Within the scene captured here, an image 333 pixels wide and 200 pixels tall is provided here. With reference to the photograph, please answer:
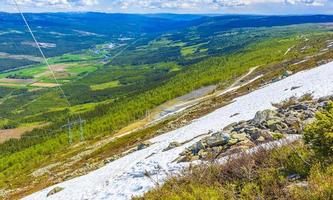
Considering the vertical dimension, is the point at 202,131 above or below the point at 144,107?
above

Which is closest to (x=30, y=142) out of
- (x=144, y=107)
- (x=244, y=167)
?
(x=144, y=107)

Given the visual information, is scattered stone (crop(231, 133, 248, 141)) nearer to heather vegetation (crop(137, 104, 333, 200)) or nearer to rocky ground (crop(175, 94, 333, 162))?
rocky ground (crop(175, 94, 333, 162))

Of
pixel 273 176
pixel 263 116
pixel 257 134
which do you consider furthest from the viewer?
pixel 263 116

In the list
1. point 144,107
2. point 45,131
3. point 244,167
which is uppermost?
point 244,167

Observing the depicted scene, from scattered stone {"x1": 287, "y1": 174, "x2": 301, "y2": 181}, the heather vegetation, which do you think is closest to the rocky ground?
the heather vegetation

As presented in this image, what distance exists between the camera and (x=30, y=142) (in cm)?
16000

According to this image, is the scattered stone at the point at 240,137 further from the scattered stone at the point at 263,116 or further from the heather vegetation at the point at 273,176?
the heather vegetation at the point at 273,176

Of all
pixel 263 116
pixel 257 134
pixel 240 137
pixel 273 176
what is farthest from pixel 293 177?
pixel 263 116

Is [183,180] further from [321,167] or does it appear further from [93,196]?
[93,196]

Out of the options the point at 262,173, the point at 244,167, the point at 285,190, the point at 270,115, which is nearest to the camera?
the point at 285,190

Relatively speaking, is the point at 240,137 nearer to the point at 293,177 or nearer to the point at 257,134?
the point at 257,134

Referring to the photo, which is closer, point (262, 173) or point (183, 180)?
point (262, 173)

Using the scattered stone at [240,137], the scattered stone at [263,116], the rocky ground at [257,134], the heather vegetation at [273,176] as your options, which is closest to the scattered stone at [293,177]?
the heather vegetation at [273,176]

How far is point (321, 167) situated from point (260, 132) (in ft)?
29.5
